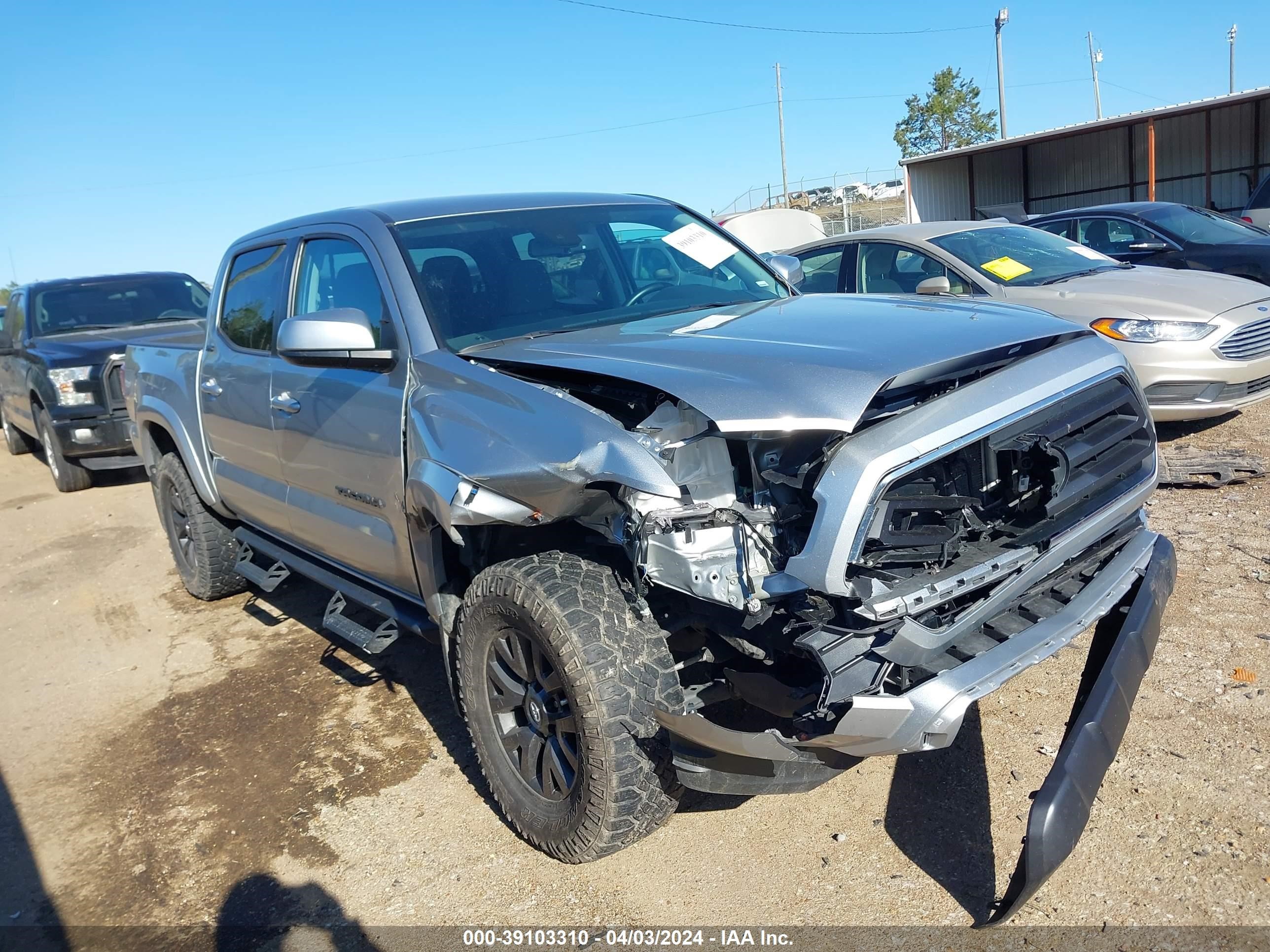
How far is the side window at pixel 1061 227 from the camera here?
32.2ft

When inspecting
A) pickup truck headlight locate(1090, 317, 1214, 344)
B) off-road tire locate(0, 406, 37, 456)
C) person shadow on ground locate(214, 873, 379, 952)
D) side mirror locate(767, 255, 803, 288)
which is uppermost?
side mirror locate(767, 255, 803, 288)

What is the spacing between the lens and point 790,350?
2.60 m

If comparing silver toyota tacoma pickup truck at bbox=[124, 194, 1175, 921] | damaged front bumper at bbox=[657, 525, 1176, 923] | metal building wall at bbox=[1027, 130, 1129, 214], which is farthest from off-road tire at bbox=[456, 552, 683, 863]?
metal building wall at bbox=[1027, 130, 1129, 214]

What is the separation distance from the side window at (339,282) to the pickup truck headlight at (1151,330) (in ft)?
15.1

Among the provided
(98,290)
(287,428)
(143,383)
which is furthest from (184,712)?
(98,290)

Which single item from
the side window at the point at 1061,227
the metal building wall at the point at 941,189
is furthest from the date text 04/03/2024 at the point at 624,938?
the metal building wall at the point at 941,189

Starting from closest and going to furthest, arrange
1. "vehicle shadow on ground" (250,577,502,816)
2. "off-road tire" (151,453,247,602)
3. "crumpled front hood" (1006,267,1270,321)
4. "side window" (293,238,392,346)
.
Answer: "side window" (293,238,392,346), "vehicle shadow on ground" (250,577,502,816), "off-road tire" (151,453,247,602), "crumpled front hood" (1006,267,1270,321)

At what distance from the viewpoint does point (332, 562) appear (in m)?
4.16

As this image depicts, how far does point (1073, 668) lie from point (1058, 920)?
141 cm

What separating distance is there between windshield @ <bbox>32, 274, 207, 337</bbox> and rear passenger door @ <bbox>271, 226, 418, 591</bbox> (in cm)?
713

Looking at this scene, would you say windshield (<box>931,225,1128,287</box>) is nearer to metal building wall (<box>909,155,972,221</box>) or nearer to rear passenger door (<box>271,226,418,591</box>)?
rear passenger door (<box>271,226,418,591</box>)

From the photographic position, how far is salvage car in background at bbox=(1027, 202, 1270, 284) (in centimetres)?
893

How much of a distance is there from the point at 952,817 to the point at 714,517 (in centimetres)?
128

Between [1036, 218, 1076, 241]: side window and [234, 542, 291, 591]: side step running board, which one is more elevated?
[1036, 218, 1076, 241]: side window
